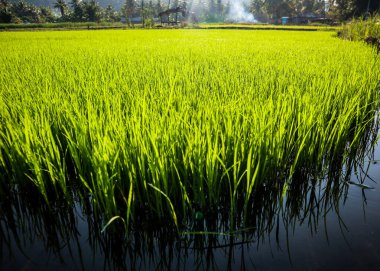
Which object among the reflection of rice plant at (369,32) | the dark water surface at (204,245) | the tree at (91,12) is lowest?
the dark water surface at (204,245)

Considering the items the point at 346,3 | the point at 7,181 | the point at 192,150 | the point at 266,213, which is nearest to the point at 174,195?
the point at 192,150

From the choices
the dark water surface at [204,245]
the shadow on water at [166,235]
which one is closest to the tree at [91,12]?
the shadow on water at [166,235]

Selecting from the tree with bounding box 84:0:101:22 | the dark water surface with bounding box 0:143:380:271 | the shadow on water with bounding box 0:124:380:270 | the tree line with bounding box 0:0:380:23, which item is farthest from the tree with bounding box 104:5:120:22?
the dark water surface with bounding box 0:143:380:271

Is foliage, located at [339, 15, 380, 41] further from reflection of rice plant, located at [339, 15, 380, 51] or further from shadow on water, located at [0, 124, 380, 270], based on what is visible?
shadow on water, located at [0, 124, 380, 270]

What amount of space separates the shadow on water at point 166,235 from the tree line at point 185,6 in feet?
69.8

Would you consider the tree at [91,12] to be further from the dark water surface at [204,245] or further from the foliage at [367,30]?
the dark water surface at [204,245]

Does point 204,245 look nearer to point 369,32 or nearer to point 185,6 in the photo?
point 369,32

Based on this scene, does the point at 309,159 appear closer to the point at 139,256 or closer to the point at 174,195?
the point at 174,195

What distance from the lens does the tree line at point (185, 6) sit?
92.9ft

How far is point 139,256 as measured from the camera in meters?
1.15

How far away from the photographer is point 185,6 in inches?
2343

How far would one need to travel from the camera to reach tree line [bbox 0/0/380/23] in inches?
1115

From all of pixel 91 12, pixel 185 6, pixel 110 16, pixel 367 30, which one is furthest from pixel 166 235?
pixel 185 6

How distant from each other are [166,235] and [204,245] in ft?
0.56
